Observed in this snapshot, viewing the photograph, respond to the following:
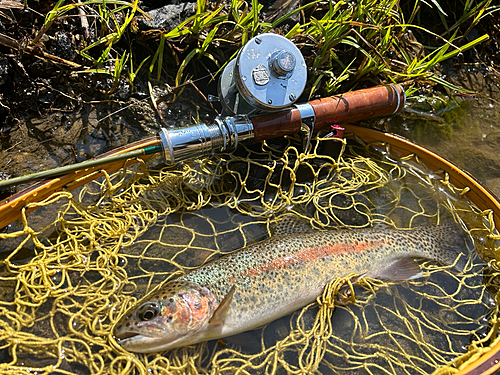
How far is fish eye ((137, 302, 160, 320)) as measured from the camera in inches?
86.1

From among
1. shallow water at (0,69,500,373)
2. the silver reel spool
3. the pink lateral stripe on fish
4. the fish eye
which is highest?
the silver reel spool

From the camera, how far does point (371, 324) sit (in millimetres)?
2604

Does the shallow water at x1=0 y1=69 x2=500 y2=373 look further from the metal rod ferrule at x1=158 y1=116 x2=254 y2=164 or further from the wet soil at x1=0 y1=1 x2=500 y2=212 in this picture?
the metal rod ferrule at x1=158 y1=116 x2=254 y2=164

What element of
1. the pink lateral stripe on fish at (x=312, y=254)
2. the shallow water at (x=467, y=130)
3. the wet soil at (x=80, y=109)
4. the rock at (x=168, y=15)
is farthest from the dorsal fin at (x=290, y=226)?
the rock at (x=168, y=15)

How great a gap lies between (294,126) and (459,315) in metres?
1.78

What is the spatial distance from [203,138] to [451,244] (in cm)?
204

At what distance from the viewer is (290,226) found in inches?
117

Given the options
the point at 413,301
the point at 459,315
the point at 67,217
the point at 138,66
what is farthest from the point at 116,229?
the point at 459,315

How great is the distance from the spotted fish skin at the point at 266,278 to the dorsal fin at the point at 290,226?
162mm

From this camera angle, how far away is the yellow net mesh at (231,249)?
2.25 meters

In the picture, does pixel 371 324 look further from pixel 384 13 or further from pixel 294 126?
pixel 384 13

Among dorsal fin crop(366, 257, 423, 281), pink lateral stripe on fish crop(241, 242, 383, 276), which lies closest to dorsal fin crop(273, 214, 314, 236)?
pink lateral stripe on fish crop(241, 242, 383, 276)

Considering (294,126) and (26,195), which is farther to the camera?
(294,126)

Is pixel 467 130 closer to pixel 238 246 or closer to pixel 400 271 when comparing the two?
pixel 400 271
